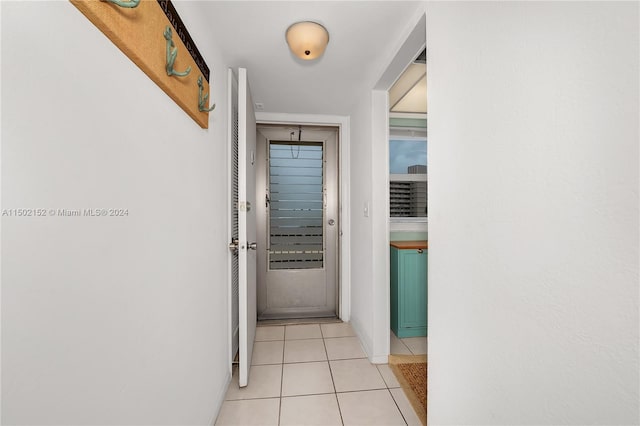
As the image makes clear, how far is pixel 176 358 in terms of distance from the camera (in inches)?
38.8

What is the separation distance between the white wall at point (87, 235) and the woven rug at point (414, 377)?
49.5 inches

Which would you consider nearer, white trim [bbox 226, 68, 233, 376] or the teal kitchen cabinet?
white trim [bbox 226, 68, 233, 376]

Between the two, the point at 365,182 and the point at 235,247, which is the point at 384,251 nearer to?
the point at 365,182

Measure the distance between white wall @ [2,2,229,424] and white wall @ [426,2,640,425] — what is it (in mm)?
1040

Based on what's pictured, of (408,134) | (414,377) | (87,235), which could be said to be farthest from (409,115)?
(87,235)

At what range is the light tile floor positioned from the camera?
4.83 feet

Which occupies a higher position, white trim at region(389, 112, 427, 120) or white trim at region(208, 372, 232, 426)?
white trim at region(389, 112, 427, 120)

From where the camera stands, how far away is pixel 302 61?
1774mm

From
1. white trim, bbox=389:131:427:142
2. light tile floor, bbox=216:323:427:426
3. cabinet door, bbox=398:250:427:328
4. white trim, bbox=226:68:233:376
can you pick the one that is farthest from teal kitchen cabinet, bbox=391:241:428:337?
white trim, bbox=226:68:233:376

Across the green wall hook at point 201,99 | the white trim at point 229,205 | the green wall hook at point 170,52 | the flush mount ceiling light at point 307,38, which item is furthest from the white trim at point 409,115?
the green wall hook at point 170,52

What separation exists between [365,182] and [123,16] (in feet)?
5.79

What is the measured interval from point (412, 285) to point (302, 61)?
6.57 ft

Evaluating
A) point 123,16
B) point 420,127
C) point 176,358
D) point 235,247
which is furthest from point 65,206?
point 420,127

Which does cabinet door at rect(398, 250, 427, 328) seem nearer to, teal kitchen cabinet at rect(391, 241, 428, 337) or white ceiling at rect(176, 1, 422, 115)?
teal kitchen cabinet at rect(391, 241, 428, 337)
